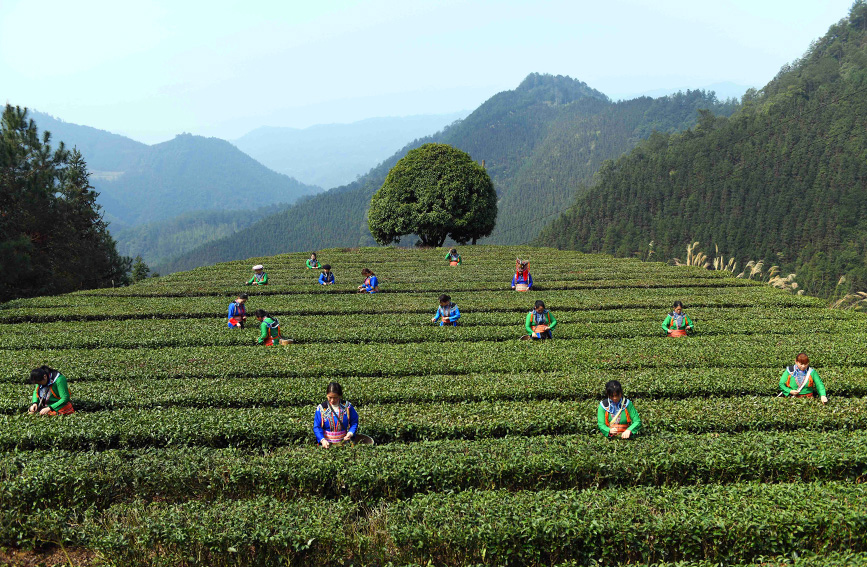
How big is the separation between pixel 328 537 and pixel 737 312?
769 inches

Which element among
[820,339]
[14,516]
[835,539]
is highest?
[820,339]

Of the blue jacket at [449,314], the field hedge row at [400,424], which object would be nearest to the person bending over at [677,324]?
the field hedge row at [400,424]

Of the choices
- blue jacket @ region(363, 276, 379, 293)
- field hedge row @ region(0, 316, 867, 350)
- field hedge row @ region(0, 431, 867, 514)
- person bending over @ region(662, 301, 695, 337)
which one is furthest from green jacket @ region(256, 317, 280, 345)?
person bending over @ region(662, 301, 695, 337)

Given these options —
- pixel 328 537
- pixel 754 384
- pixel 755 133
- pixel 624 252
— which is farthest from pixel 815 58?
pixel 328 537

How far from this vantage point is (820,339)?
1691cm

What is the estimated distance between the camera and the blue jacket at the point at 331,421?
9656mm

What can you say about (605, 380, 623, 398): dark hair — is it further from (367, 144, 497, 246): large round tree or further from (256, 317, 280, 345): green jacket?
(367, 144, 497, 246): large round tree

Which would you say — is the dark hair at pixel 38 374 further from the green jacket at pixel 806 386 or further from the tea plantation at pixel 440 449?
the green jacket at pixel 806 386

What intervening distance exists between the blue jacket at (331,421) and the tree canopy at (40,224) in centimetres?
3036

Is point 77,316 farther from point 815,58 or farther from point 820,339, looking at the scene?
point 815,58

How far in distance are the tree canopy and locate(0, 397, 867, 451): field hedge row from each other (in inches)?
1052

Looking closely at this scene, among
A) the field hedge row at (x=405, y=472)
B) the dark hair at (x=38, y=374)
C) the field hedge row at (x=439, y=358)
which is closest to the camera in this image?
the field hedge row at (x=405, y=472)

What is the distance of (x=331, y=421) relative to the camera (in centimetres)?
967

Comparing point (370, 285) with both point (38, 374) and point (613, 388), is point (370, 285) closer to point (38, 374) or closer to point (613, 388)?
point (38, 374)
